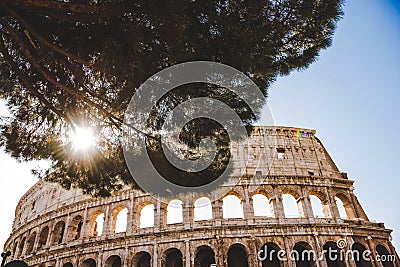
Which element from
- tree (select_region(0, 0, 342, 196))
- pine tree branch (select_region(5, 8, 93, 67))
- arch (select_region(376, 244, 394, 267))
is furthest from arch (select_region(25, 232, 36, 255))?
arch (select_region(376, 244, 394, 267))

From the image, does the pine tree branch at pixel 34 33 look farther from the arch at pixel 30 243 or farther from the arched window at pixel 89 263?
the arch at pixel 30 243

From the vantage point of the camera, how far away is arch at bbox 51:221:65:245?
1850 centimetres

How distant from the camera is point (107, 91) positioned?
5684mm

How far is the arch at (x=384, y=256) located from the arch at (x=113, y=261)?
14.2 metres

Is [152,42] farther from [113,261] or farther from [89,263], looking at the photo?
[89,263]

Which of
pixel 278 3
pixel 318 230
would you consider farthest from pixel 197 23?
pixel 318 230

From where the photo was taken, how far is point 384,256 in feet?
50.8

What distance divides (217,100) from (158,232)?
12068 millimetres

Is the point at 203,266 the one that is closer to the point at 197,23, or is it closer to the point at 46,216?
the point at 46,216

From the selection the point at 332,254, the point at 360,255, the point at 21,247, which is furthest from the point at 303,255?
the point at 21,247

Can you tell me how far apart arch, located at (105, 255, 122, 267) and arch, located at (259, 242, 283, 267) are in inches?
312

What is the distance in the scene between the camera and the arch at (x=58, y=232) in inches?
728

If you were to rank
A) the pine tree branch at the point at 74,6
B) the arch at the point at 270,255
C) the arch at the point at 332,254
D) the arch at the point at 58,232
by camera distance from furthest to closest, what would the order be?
1. the arch at the point at 58,232
2. the arch at the point at 332,254
3. the arch at the point at 270,255
4. the pine tree branch at the point at 74,6

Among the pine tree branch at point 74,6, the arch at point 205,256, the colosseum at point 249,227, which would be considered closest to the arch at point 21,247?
the colosseum at point 249,227
